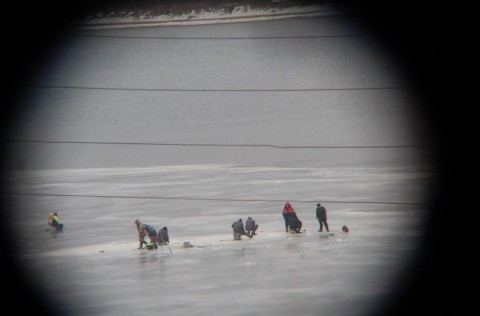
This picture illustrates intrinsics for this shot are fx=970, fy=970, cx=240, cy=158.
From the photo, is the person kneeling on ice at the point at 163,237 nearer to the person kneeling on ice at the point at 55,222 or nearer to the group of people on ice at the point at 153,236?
the group of people on ice at the point at 153,236

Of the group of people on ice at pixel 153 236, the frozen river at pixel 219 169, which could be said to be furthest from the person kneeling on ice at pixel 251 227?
the group of people on ice at pixel 153 236

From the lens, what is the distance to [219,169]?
22609mm

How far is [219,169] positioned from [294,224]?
7798mm

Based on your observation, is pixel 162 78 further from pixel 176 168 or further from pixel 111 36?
pixel 176 168

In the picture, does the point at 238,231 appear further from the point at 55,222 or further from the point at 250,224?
the point at 55,222

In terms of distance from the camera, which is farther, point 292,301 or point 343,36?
point 343,36

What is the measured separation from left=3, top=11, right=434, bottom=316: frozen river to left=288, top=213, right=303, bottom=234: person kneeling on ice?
20 cm

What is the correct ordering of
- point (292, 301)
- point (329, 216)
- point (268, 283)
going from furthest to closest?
point (329, 216), point (268, 283), point (292, 301)

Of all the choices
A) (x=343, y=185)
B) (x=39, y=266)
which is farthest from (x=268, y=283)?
(x=343, y=185)

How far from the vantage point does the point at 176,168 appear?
76.5 feet

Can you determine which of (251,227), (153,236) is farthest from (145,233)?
(251,227)

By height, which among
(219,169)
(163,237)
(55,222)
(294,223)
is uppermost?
(219,169)

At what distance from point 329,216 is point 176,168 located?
7.92 m

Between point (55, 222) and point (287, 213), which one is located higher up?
A: point (55, 222)
